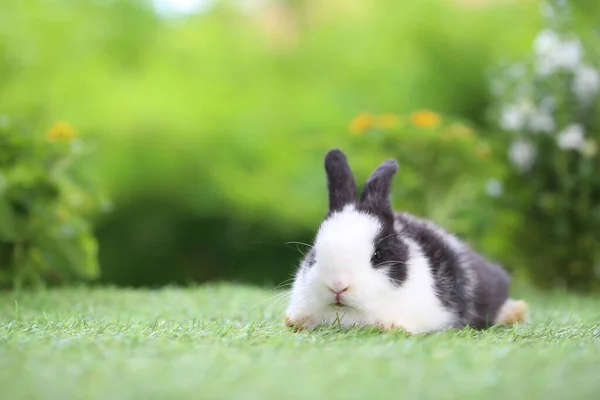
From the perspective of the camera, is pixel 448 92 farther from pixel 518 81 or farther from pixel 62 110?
pixel 62 110

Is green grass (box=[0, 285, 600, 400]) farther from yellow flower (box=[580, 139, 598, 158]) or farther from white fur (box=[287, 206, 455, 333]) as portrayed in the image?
yellow flower (box=[580, 139, 598, 158])

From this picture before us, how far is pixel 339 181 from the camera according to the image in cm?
275

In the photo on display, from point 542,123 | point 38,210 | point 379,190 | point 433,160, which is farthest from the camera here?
point 433,160

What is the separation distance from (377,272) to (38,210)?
2.51 meters

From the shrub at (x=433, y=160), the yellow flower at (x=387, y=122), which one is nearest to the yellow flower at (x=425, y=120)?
the shrub at (x=433, y=160)

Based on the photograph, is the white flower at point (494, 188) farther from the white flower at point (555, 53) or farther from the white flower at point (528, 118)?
the white flower at point (555, 53)

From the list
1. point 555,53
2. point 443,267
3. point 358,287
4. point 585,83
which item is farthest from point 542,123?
point 358,287

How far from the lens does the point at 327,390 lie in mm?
1663

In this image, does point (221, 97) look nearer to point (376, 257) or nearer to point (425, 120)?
point (425, 120)

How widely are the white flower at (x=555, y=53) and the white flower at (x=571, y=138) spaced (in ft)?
1.34

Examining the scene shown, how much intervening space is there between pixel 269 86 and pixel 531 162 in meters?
2.99

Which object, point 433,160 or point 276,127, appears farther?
point 276,127

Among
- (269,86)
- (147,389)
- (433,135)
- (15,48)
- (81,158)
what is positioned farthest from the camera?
(269,86)

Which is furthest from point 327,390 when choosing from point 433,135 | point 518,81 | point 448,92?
point 448,92
